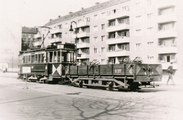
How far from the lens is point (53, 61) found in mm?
24250

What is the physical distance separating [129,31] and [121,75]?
3239 centimetres

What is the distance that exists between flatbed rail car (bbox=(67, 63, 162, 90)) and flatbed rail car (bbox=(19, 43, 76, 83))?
12.2 ft

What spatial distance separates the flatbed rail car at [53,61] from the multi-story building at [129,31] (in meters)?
6.08

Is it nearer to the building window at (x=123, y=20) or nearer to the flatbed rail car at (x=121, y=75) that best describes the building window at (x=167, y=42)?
the building window at (x=123, y=20)

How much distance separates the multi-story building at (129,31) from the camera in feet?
130

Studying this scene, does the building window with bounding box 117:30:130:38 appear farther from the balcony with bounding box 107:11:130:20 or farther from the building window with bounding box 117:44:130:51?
the balcony with bounding box 107:11:130:20

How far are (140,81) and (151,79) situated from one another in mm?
699

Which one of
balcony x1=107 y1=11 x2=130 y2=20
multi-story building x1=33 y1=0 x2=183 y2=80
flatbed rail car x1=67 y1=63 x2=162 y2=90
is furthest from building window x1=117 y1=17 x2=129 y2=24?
flatbed rail car x1=67 y1=63 x2=162 y2=90

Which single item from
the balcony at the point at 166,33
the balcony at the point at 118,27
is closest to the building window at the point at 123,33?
the balcony at the point at 118,27

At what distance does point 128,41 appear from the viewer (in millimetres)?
48594

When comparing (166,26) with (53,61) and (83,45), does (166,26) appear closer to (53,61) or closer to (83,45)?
(53,61)

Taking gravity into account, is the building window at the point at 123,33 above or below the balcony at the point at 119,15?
below

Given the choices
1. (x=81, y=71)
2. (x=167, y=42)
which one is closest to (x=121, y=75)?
(x=81, y=71)

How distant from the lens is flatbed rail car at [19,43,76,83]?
78.1 feet
